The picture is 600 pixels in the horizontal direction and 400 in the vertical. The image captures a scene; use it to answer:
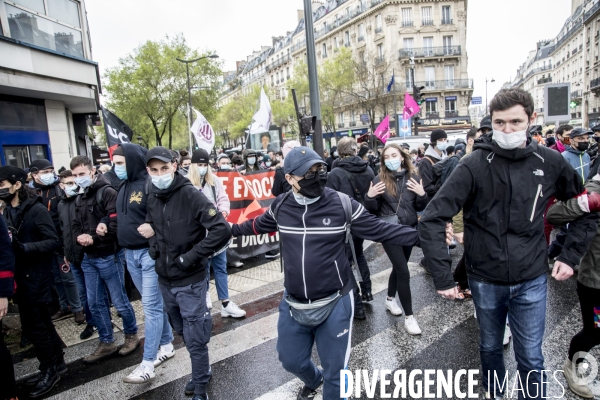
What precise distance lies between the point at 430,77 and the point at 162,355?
4700 centimetres

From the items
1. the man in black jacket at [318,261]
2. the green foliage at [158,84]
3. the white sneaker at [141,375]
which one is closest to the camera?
the man in black jacket at [318,261]

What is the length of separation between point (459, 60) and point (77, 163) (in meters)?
47.3

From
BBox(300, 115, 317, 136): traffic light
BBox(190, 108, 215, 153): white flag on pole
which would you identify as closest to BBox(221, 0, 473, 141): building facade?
BBox(300, 115, 317, 136): traffic light

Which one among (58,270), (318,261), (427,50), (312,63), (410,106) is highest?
(427,50)

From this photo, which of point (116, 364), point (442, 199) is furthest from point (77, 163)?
point (442, 199)

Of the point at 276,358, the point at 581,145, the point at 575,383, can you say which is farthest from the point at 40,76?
the point at 575,383

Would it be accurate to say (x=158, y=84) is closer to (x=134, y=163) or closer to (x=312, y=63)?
(x=312, y=63)

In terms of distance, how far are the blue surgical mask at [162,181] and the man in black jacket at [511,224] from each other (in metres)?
2.05

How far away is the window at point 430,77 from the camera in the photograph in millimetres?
44969

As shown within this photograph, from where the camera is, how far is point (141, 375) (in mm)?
3477

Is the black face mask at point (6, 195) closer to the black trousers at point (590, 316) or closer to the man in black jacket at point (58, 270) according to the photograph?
the man in black jacket at point (58, 270)

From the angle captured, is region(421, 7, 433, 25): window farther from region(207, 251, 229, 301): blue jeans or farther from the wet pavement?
region(207, 251, 229, 301): blue jeans

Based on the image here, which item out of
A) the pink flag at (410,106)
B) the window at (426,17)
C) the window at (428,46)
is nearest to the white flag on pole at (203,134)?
the pink flag at (410,106)

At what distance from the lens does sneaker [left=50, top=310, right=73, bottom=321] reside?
542 cm
